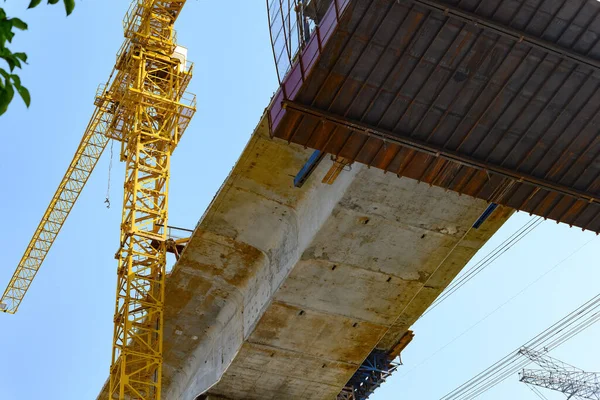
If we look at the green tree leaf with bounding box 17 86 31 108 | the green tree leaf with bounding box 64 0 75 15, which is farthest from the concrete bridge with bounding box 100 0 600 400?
the green tree leaf with bounding box 17 86 31 108

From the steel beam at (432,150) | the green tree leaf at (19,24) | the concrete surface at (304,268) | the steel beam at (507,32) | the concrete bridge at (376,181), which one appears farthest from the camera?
the concrete surface at (304,268)

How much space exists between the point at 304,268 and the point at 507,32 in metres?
8.75

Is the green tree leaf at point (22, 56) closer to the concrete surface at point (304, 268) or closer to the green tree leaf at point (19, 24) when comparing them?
the green tree leaf at point (19, 24)

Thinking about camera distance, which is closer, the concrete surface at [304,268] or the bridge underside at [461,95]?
the bridge underside at [461,95]

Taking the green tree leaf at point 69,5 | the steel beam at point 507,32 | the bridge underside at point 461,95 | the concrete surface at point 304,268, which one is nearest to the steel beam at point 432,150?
the bridge underside at point 461,95

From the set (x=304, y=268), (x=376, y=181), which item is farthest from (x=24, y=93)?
(x=304, y=268)

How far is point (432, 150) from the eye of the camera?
68.1 feet

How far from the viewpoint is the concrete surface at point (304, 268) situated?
22938 mm

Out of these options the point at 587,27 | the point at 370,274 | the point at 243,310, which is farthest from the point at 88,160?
the point at 587,27

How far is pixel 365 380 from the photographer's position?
30891mm

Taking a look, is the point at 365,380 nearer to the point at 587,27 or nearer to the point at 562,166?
the point at 562,166

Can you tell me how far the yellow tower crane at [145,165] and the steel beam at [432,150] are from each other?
409 inches

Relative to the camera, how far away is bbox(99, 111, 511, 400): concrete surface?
Answer: 22.9 meters

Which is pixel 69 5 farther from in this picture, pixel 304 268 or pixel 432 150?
pixel 304 268
